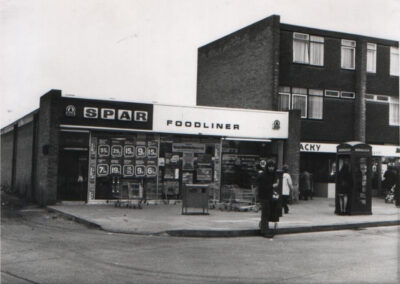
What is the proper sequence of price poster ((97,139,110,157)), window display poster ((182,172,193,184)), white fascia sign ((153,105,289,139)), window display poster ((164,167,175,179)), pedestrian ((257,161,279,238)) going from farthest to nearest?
1. window display poster ((182,172,193,184))
2. window display poster ((164,167,175,179))
3. white fascia sign ((153,105,289,139))
4. price poster ((97,139,110,157))
5. pedestrian ((257,161,279,238))

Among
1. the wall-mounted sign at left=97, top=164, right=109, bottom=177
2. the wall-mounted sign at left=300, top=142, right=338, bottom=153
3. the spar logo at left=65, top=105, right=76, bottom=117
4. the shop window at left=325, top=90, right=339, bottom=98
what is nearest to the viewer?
the spar logo at left=65, top=105, right=76, bottom=117

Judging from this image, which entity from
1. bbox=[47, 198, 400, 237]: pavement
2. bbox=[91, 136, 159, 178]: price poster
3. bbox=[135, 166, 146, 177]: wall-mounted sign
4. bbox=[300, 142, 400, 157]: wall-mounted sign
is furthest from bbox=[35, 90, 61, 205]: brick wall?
bbox=[300, 142, 400, 157]: wall-mounted sign

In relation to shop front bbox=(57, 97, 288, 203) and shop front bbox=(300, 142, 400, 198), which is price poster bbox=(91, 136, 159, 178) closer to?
shop front bbox=(57, 97, 288, 203)

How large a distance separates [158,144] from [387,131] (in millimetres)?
16250

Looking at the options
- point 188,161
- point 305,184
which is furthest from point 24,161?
point 305,184

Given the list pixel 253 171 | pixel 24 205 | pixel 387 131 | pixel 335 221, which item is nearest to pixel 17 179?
pixel 24 205

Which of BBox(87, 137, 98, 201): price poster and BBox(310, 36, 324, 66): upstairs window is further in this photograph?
BBox(310, 36, 324, 66): upstairs window

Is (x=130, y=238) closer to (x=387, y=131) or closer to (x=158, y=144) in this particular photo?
(x=158, y=144)

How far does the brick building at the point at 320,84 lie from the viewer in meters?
28.1

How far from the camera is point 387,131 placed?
102ft

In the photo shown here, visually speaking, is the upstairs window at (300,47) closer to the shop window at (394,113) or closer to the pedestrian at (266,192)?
the shop window at (394,113)

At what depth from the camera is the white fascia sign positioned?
22.0 metres

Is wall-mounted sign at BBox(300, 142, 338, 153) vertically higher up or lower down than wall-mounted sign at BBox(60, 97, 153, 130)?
lower down

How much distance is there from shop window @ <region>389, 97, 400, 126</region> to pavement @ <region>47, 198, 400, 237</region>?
41.8ft
